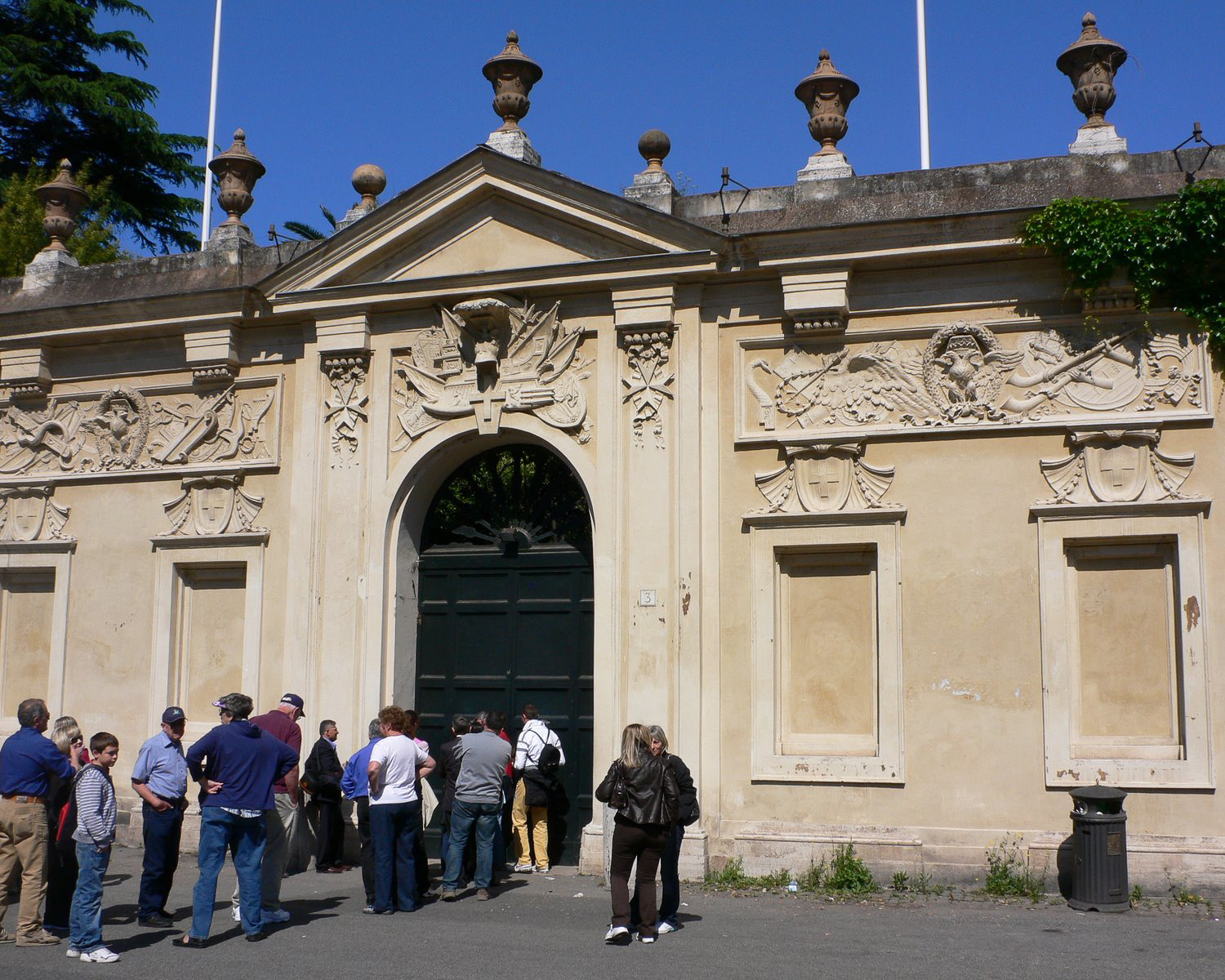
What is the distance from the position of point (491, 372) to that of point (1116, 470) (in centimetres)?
577

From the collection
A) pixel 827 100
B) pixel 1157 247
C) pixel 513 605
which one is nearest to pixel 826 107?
pixel 827 100

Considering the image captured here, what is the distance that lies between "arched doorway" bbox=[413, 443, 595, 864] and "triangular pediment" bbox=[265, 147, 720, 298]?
6.49 feet

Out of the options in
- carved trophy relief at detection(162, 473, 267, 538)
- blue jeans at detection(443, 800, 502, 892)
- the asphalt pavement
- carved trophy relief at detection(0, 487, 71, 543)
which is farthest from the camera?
carved trophy relief at detection(0, 487, 71, 543)

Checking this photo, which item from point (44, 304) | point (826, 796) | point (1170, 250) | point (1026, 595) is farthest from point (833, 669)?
point (44, 304)

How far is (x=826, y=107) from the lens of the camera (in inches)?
472

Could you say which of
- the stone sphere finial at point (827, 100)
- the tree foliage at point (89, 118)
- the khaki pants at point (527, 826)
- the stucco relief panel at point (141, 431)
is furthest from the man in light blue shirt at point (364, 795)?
the tree foliage at point (89, 118)

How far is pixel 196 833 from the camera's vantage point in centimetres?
1248

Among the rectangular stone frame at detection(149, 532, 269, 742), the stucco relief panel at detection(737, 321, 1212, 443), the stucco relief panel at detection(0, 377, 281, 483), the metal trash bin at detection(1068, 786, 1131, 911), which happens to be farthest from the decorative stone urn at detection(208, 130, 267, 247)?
the metal trash bin at detection(1068, 786, 1131, 911)

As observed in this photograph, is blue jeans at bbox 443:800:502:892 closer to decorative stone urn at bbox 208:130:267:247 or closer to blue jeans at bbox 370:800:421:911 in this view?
blue jeans at bbox 370:800:421:911

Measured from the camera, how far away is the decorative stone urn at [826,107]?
1185 cm

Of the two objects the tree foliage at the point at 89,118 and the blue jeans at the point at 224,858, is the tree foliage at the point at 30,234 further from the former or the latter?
the blue jeans at the point at 224,858

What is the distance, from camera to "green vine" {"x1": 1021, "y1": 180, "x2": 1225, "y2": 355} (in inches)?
404

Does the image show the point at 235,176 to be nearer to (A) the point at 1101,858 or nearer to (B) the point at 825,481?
(B) the point at 825,481

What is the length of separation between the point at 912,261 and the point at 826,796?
15.5ft
